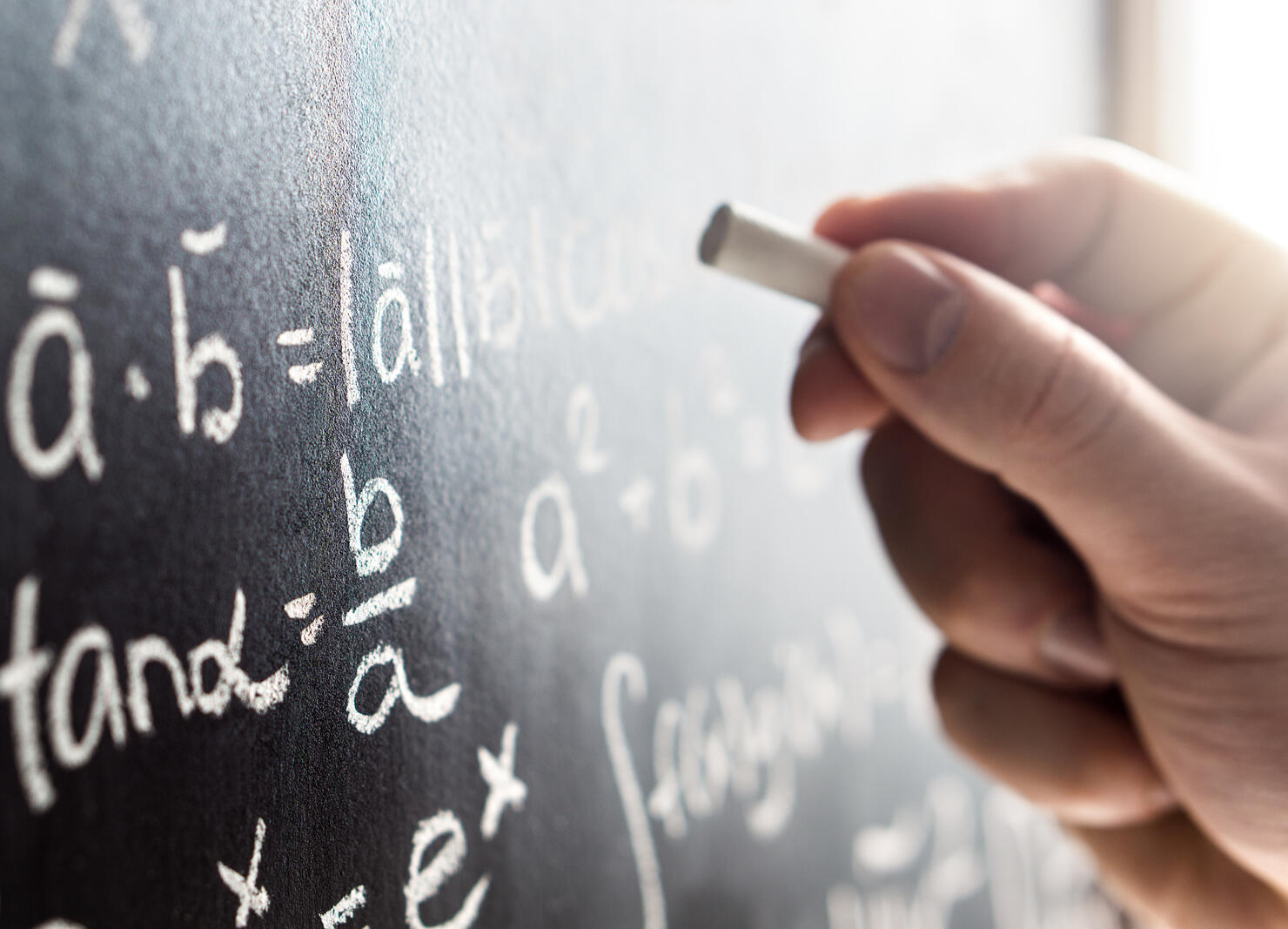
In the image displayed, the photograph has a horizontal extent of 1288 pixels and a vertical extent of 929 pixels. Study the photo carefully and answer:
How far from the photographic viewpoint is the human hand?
342mm

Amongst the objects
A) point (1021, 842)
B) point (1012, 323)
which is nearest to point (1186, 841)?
point (1021, 842)

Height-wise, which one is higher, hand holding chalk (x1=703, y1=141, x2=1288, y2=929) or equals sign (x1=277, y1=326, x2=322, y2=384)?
equals sign (x1=277, y1=326, x2=322, y2=384)

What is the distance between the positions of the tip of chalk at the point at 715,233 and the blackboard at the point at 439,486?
68 millimetres

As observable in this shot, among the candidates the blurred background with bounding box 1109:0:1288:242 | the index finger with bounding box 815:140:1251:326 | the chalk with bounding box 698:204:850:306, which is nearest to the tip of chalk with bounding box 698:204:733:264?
the chalk with bounding box 698:204:850:306

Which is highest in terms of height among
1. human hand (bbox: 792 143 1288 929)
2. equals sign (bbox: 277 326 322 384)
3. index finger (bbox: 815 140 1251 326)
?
equals sign (bbox: 277 326 322 384)

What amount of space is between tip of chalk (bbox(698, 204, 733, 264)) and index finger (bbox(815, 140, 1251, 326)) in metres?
0.11

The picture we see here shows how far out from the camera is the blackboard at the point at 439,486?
0.22 meters

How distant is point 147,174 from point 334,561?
0.11 meters

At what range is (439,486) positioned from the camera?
1.07 ft

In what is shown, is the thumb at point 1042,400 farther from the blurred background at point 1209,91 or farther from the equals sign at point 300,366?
the blurred background at point 1209,91

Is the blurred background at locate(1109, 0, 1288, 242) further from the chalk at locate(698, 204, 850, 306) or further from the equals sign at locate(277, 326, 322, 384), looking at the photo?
the equals sign at locate(277, 326, 322, 384)

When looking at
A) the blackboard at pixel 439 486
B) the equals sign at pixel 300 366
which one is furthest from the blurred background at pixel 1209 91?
the equals sign at pixel 300 366

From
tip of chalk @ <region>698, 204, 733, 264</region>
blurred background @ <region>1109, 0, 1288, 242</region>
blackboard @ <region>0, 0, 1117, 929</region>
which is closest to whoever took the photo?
blackboard @ <region>0, 0, 1117, 929</region>

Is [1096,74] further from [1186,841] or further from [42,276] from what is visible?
[42,276]
